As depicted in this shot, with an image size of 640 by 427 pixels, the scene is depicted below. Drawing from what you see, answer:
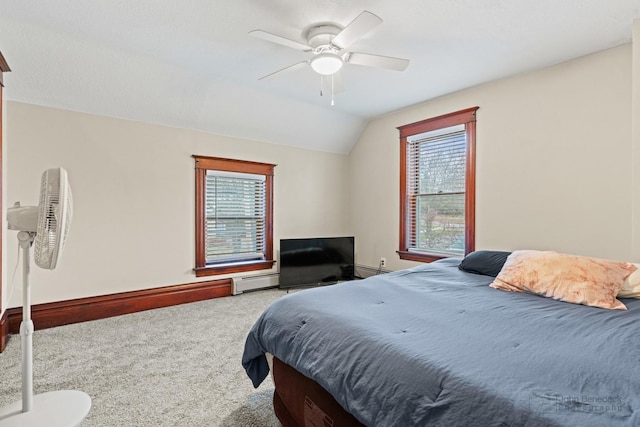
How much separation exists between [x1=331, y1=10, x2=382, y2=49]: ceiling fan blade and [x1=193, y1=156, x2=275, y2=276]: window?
240cm

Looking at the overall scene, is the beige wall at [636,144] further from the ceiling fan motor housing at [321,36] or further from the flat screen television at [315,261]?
the flat screen television at [315,261]

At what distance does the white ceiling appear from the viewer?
2.16 meters

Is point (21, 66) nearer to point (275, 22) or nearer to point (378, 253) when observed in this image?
point (275, 22)

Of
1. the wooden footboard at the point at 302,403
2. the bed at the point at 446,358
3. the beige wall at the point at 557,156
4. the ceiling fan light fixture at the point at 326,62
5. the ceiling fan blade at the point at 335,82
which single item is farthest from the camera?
the ceiling fan blade at the point at 335,82

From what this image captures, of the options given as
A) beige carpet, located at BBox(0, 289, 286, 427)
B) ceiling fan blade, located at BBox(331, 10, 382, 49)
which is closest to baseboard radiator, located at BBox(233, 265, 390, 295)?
beige carpet, located at BBox(0, 289, 286, 427)

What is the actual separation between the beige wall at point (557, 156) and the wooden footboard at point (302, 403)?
281cm

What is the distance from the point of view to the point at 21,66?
268 centimetres

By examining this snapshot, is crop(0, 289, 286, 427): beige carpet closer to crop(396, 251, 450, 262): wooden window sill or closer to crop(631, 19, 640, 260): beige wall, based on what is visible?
crop(396, 251, 450, 262): wooden window sill

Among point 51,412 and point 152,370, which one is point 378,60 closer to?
point 152,370

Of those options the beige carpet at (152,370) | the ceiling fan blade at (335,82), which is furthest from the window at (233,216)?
the ceiling fan blade at (335,82)

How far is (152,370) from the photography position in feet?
7.22

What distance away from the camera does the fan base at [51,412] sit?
4.88 ft

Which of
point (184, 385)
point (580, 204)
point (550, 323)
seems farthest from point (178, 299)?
point (580, 204)

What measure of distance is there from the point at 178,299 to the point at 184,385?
188 cm
